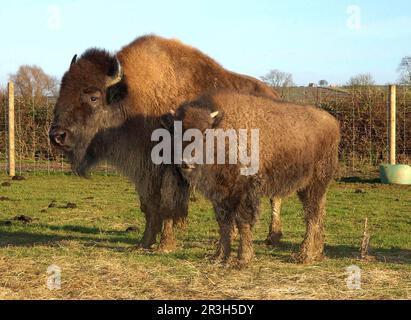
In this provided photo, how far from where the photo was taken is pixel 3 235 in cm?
1125

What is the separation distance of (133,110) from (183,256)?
2.39m

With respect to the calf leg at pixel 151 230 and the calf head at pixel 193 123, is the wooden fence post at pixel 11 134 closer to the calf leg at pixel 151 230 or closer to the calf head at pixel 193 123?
the calf leg at pixel 151 230

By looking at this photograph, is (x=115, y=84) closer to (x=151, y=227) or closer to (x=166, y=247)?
(x=151, y=227)

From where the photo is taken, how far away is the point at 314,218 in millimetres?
9328

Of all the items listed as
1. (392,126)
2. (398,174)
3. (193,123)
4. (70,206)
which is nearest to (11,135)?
(70,206)

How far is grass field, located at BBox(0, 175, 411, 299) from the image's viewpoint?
704 cm

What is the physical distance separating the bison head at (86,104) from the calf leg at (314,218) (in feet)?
10.2

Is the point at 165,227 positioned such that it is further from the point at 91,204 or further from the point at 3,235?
the point at 91,204

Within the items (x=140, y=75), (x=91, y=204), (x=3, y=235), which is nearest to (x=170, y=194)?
(x=140, y=75)

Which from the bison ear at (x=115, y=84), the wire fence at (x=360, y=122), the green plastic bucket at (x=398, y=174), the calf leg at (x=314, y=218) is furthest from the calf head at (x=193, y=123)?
the wire fence at (x=360, y=122)

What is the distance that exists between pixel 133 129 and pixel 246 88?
2.22m

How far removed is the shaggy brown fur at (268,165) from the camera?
838cm

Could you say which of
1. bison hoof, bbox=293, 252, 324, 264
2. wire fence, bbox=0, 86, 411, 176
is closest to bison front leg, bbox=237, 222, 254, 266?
bison hoof, bbox=293, 252, 324, 264

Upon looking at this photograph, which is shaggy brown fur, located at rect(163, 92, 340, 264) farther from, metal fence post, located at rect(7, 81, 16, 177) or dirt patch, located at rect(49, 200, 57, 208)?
metal fence post, located at rect(7, 81, 16, 177)
